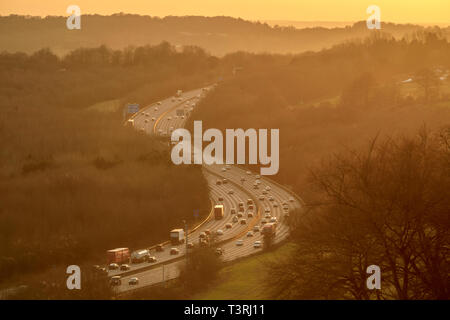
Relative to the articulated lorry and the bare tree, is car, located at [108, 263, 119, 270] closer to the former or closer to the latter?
the articulated lorry

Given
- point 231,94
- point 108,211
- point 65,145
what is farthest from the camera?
point 231,94

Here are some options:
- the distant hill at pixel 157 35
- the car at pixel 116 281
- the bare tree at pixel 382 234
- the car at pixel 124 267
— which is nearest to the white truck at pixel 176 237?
the car at pixel 124 267

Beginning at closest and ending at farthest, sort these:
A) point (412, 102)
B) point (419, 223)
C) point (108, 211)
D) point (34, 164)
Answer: point (419, 223), point (108, 211), point (34, 164), point (412, 102)

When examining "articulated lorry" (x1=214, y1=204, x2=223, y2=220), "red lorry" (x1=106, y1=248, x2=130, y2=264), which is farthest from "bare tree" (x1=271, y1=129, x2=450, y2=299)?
"articulated lorry" (x1=214, y1=204, x2=223, y2=220)

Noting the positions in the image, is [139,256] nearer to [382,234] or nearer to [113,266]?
[113,266]
